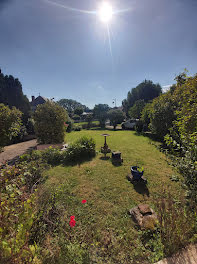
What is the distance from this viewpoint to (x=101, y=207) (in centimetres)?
338

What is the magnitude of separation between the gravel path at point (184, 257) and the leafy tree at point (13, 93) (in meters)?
32.0

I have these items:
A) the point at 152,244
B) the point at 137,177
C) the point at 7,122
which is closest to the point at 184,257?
the point at 152,244

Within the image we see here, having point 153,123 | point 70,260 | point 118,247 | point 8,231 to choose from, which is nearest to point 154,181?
point 118,247

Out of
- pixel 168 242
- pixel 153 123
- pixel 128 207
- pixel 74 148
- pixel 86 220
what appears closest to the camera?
pixel 168 242

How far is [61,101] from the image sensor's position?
3290 inches

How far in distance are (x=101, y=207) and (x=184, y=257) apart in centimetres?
207

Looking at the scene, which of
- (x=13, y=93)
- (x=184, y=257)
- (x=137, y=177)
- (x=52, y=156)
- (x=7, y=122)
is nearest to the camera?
(x=184, y=257)

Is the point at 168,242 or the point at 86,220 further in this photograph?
the point at 86,220

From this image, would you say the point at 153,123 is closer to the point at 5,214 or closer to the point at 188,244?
the point at 188,244

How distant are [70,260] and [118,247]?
1.01 m

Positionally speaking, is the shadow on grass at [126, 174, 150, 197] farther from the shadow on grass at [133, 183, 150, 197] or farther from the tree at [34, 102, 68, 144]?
the tree at [34, 102, 68, 144]

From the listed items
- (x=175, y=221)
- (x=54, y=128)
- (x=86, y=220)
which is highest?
(x=54, y=128)

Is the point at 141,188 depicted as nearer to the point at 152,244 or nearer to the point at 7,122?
the point at 152,244

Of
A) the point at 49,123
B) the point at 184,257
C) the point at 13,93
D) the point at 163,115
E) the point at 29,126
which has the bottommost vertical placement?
the point at 184,257
